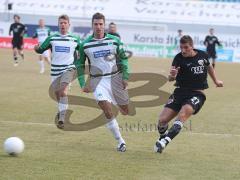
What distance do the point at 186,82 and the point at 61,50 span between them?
12.7ft

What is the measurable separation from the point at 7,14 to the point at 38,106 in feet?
115

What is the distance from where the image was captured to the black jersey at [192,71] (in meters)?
10.2

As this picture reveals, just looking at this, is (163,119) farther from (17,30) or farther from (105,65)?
(17,30)

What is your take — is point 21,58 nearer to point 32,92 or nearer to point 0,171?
point 32,92

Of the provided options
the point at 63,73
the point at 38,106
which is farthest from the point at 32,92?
the point at 63,73

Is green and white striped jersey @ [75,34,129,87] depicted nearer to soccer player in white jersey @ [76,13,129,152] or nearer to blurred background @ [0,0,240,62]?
soccer player in white jersey @ [76,13,129,152]

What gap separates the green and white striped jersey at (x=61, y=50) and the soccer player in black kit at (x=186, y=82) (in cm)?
355

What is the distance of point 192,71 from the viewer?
404 inches

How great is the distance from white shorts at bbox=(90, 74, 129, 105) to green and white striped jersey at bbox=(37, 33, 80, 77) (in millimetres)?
2686

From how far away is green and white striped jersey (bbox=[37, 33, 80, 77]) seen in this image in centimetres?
1333

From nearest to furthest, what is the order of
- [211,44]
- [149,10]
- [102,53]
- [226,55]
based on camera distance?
1. [102,53]
2. [211,44]
3. [226,55]
4. [149,10]

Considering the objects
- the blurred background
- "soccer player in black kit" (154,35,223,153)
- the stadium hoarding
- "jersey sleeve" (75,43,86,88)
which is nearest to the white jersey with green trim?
"jersey sleeve" (75,43,86,88)

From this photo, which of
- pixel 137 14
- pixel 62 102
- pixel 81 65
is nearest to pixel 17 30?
pixel 62 102

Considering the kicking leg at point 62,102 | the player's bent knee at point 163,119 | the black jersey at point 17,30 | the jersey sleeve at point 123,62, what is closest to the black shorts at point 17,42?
the black jersey at point 17,30
